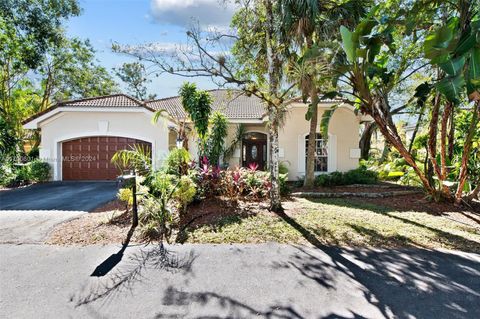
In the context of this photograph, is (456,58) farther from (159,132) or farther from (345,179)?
(159,132)

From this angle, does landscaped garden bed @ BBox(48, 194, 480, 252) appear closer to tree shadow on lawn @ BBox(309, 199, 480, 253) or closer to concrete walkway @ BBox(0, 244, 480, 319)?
tree shadow on lawn @ BBox(309, 199, 480, 253)

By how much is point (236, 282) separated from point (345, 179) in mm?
10592

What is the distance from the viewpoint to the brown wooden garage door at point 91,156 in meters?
14.6

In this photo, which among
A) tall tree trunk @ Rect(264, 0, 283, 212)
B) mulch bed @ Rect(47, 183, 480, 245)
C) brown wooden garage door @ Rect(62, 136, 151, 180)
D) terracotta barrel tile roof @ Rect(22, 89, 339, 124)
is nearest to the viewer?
mulch bed @ Rect(47, 183, 480, 245)

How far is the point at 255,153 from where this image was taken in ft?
52.8

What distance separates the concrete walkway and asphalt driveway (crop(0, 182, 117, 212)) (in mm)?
3653

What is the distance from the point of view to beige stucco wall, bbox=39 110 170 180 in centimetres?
1420

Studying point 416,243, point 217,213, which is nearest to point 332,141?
point 416,243

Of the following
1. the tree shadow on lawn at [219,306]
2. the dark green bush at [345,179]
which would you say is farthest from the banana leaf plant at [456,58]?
the dark green bush at [345,179]

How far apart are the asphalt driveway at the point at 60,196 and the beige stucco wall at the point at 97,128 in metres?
2.31

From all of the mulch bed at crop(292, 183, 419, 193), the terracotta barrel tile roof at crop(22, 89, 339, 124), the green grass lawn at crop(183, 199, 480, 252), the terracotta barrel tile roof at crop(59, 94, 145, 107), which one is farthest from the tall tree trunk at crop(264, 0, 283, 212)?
the terracotta barrel tile roof at crop(59, 94, 145, 107)

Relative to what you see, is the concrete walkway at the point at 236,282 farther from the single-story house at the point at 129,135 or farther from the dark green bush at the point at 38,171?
the dark green bush at the point at 38,171

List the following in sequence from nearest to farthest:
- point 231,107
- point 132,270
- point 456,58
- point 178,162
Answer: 1. point 132,270
2. point 456,58
3. point 178,162
4. point 231,107

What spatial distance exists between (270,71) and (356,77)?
2.27 metres
